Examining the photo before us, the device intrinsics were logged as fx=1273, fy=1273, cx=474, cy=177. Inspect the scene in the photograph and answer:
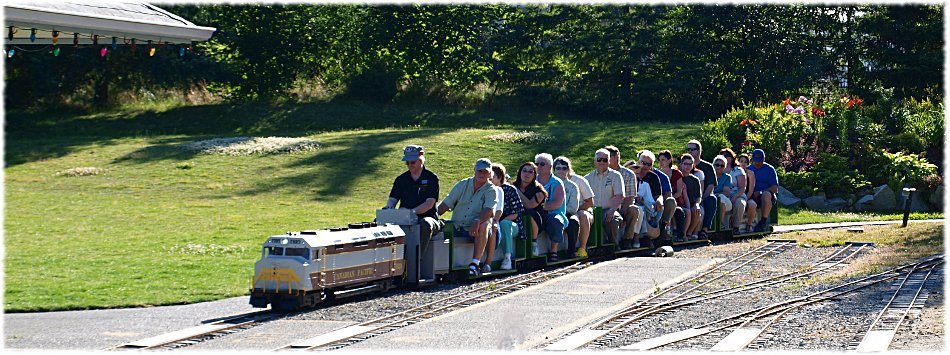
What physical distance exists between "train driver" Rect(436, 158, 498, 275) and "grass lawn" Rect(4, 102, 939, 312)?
2789 millimetres

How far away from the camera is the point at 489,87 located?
49.9m

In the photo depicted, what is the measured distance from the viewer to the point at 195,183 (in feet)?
98.1

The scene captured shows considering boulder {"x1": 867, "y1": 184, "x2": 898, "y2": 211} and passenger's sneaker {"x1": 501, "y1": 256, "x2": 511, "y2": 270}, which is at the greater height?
passenger's sneaker {"x1": 501, "y1": 256, "x2": 511, "y2": 270}

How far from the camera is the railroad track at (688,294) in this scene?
11.4m

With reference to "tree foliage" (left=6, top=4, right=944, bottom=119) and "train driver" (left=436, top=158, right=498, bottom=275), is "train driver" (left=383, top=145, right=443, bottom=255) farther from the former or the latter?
"tree foliage" (left=6, top=4, right=944, bottom=119)

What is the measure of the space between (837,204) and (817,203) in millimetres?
434

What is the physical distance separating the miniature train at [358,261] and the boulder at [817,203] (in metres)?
12.8

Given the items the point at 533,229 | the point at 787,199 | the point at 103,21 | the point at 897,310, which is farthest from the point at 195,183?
the point at 897,310

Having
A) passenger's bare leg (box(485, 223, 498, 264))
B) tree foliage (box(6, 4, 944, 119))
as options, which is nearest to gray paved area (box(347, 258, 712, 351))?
passenger's bare leg (box(485, 223, 498, 264))

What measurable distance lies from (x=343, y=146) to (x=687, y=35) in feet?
52.8

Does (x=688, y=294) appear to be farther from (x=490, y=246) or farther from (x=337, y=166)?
(x=337, y=166)

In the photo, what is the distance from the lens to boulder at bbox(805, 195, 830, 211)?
93.7 ft

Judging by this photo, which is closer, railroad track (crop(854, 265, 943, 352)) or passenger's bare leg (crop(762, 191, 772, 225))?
railroad track (crop(854, 265, 943, 352))

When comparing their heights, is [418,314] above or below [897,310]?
below
